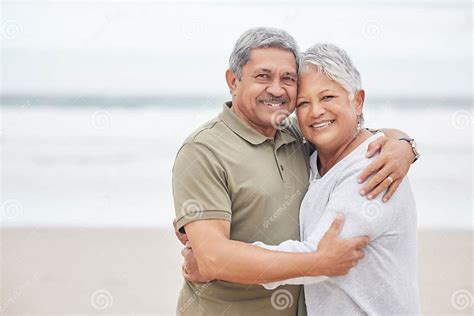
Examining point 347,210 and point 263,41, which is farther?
point 263,41

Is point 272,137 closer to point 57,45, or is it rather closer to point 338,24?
point 338,24

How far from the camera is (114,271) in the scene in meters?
5.71

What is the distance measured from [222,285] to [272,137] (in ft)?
2.20

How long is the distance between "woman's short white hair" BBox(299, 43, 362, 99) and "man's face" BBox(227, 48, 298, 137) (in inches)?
4.9

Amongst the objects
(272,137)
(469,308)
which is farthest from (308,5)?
(272,137)

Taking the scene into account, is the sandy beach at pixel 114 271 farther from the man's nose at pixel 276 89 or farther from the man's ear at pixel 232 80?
the man's nose at pixel 276 89

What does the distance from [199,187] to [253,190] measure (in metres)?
0.23
